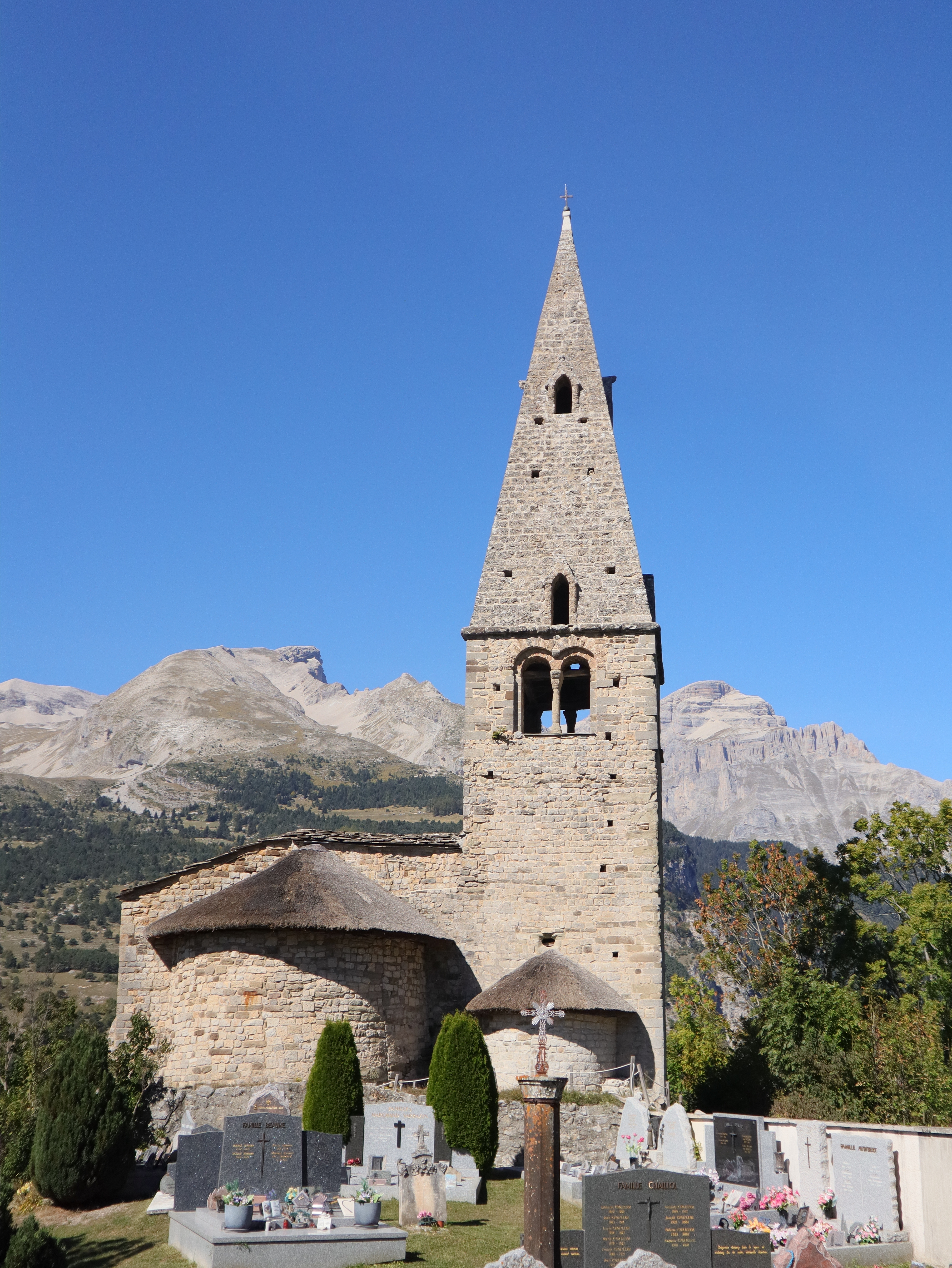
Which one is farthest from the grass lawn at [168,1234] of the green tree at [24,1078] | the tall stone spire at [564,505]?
the tall stone spire at [564,505]

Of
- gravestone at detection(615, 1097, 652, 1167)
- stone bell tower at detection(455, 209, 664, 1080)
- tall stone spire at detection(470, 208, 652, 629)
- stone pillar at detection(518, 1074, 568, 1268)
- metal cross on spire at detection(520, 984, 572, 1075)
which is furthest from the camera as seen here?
tall stone spire at detection(470, 208, 652, 629)

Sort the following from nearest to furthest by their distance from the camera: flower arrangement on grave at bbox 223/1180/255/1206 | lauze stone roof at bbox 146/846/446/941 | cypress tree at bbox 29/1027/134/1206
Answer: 1. flower arrangement on grave at bbox 223/1180/255/1206
2. cypress tree at bbox 29/1027/134/1206
3. lauze stone roof at bbox 146/846/446/941

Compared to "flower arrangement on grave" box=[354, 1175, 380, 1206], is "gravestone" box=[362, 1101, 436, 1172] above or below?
above

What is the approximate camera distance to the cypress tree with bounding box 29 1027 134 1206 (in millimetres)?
17969

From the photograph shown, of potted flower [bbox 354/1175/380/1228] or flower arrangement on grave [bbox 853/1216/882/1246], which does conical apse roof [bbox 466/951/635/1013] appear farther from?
potted flower [bbox 354/1175/380/1228]

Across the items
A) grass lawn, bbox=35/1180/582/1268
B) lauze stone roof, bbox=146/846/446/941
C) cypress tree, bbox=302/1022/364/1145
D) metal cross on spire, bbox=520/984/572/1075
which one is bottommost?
grass lawn, bbox=35/1180/582/1268

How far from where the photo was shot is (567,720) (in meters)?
27.8

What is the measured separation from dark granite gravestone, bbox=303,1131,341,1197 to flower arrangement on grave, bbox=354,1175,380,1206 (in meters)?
0.59

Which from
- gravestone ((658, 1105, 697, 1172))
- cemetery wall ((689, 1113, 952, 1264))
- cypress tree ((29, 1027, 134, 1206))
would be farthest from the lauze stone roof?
cemetery wall ((689, 1113, 952, 1264))

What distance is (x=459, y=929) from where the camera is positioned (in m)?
24.8

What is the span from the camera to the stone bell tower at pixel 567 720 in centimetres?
2441

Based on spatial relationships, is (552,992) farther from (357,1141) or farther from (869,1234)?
(869,1234)

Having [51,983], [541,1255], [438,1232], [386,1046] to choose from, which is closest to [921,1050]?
[386,1046]

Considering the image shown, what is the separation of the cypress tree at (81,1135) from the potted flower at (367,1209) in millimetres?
5045
